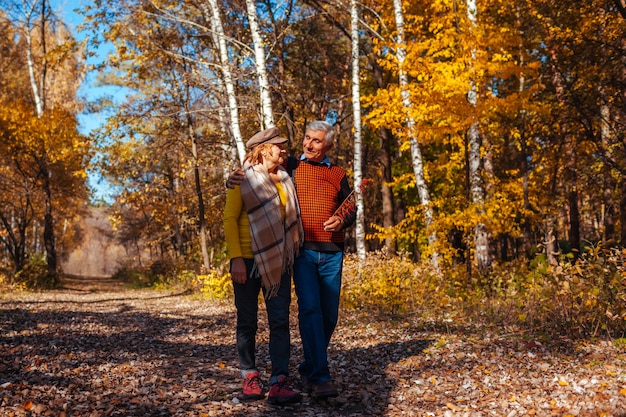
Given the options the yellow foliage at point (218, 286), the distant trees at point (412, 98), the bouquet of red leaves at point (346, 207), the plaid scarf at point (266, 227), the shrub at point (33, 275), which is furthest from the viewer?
the shrub at point (33, 275)

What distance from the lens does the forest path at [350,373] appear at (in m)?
3.94

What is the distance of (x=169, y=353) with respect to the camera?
6.03 metres

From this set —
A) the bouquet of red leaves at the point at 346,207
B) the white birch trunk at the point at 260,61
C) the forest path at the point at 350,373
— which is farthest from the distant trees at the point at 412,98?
the bouquet of red leaves at the point at 346,207

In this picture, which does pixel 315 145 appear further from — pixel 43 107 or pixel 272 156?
pixel 43 107

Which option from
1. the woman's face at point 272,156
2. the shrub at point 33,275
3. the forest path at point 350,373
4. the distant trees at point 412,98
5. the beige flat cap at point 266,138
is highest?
the distant trees at point 412,98

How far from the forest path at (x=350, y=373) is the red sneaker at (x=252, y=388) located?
0.09 metres

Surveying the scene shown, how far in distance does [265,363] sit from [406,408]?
1781mm

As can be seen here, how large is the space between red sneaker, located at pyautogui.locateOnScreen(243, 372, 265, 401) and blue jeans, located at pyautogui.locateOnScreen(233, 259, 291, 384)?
0.05 metres

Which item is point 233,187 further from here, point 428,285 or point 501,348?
point 428,285

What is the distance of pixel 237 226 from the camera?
13.1 feet

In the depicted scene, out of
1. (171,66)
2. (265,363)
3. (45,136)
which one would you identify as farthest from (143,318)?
(45,136)

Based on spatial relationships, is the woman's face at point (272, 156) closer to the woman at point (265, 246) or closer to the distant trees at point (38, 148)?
the woman at point (265, 246)

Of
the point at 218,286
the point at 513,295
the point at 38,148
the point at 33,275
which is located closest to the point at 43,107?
the point at 38,148

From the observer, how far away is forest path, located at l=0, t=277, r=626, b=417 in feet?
12.9
